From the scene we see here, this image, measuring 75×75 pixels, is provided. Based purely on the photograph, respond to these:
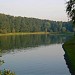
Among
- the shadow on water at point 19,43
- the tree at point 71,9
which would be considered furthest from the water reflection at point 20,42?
the tree at point 71,9

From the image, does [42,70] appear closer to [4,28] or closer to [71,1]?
[71,1]

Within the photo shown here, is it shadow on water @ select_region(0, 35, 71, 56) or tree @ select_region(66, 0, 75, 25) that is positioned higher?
tree @ select_region(66, 0, 75, 25)

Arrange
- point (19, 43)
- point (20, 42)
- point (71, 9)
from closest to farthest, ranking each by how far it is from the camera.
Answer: point (71, 9), point (19, 43), point (20, 42)

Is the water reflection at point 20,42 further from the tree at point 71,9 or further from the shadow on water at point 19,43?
the tree at point 71,9

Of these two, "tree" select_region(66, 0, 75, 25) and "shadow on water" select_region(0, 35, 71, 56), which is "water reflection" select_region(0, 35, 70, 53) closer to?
"shadow on water" select_region(0, 35, 71, 56)

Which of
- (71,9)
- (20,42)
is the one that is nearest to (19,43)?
(20,42)

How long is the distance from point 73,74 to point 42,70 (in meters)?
5.83

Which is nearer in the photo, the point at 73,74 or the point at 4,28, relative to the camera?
the point at 73,74

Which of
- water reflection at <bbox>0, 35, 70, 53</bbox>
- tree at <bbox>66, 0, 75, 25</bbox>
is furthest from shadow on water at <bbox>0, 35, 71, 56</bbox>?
tree at <bbox>66, 0, 75, 25</bbox>

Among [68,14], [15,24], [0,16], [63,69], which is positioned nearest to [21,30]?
[15,24]

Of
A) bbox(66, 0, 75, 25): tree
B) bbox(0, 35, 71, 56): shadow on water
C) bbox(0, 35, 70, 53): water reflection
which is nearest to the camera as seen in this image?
bbox(66, 0, 75, 25): tree

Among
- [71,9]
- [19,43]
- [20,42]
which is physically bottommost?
[20,42]

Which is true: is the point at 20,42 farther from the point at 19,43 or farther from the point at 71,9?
the point at 71,9

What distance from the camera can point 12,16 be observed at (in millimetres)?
198000
